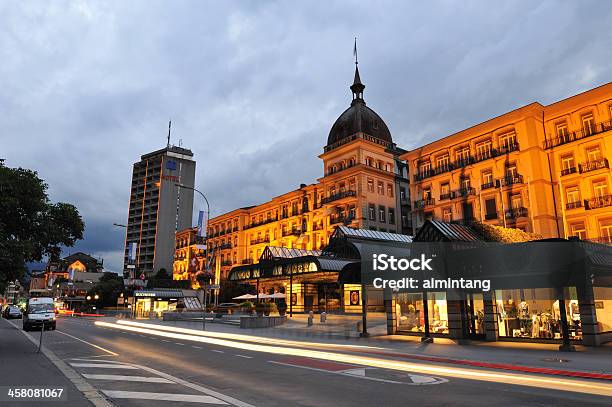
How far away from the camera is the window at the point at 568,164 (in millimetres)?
43531

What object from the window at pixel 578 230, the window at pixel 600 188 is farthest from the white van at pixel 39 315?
the window at pixel 600 188

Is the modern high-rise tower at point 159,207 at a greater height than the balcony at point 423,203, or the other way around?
the modern high-rise tower at point 159,207

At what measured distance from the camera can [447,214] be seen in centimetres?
5331

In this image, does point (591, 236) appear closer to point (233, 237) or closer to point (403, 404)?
point (403, 404)

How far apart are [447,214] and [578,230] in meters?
14.2

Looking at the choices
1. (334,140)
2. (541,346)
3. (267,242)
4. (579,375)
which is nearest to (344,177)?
(334,140)

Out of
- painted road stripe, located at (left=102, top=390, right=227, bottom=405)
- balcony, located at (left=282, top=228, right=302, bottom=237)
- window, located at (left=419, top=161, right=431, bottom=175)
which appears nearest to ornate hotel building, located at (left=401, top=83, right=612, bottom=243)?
window, located at (left=419, top=161, right=431, bottom=175)

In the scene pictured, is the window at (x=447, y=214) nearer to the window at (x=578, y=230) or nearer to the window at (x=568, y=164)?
the window at (x=568, y=164)

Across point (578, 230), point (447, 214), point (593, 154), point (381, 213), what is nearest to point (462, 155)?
point (447, 214)

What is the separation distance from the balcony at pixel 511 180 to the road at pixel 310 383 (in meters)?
36.3

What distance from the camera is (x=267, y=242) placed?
8156 centimetres

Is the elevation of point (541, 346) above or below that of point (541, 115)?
below

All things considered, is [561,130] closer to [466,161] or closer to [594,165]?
[594,165]

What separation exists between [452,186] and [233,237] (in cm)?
5083
